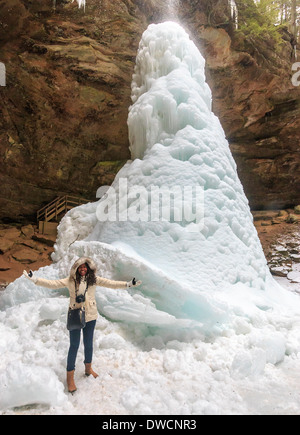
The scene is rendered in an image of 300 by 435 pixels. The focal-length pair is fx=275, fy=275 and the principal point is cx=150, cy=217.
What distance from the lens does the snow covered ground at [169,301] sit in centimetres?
193

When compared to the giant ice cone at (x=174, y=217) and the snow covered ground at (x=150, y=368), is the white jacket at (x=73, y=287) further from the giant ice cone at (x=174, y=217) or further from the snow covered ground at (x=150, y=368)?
the giant ice cone at (x=174, y=217)

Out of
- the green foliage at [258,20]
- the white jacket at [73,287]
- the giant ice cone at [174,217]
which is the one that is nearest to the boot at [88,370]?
the white jacket at [73,287]

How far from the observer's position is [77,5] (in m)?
8.10

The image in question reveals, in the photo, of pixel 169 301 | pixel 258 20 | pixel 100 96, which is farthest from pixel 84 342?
pixel 258 20

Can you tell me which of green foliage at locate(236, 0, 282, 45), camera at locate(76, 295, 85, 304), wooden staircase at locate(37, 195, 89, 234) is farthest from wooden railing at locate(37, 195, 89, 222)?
camera at locate(76, 295, 85, 304)

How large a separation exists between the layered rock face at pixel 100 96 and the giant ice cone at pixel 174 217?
15.2 ft

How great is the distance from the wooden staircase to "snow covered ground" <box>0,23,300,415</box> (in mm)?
6876

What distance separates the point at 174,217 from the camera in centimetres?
363

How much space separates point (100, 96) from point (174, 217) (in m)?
8.18

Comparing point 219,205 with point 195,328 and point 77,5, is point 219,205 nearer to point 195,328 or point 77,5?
point 195,328

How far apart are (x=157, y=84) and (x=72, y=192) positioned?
333 inches
